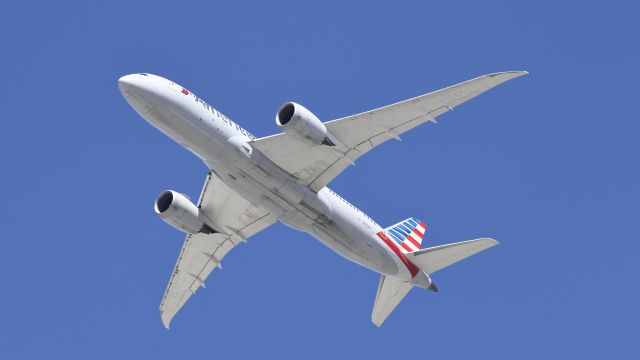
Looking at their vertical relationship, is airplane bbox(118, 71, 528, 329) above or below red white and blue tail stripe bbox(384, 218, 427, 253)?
below

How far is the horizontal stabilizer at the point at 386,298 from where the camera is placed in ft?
163

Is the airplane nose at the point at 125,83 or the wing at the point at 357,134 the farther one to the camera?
the airplane nose at the point at 125,83

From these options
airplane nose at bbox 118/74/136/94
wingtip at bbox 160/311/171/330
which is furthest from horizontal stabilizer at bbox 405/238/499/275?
airplane nose at bbox 118/74/136/94

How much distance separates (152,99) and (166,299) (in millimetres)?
14880

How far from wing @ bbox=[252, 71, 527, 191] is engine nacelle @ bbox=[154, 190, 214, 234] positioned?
22.6ft

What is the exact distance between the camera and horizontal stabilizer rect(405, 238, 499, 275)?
4491 centimetres

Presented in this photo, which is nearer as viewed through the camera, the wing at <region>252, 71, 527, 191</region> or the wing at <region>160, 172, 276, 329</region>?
the wing at <region>252, 71, 527, 191</region>

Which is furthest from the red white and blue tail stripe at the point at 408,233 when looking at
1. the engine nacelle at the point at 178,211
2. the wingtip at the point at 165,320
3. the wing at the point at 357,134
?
the wingtip at the point at 165,320

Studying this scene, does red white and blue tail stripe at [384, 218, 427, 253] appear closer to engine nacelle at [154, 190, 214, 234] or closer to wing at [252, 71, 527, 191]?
wing at [252, 71, 527, 191]

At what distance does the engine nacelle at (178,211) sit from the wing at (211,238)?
2.97 feet

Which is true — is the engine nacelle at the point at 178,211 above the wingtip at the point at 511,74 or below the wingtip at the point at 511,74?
below

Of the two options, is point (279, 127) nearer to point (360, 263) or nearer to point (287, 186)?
point (287, 186)

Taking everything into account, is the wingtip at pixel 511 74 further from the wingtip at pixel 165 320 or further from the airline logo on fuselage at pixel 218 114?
the wingtip at pixel 165 320

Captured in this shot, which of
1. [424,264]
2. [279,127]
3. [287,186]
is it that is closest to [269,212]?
[287,186]
